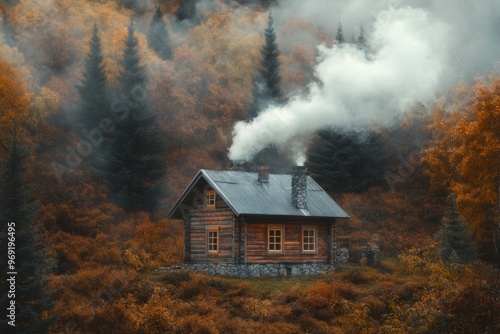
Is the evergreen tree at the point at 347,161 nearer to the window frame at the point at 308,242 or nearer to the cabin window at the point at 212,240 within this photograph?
the window frame at the point at 308,242

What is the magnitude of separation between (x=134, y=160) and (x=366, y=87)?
17.6m

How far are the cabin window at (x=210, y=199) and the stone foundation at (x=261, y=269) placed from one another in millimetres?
3203

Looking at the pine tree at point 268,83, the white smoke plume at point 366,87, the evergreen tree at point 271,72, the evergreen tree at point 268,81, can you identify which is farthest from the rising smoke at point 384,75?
the evergreen tree at point 271,72

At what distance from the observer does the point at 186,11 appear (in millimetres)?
97188

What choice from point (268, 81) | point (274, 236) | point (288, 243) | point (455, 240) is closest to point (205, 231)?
point (274, 236)

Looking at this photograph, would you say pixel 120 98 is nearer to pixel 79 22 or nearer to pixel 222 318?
pixel 79 22

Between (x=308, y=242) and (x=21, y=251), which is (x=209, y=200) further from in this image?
(x=21, y=251)

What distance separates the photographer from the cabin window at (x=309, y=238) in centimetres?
4044

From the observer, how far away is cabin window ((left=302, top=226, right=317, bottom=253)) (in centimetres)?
4044

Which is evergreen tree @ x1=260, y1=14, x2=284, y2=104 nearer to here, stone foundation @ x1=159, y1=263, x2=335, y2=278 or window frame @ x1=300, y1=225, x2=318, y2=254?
window frame @ x1=300, y1=225, x2=318, y2=254

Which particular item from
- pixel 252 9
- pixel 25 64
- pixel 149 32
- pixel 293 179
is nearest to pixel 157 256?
pixel 293 179

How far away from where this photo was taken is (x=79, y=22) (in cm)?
7419

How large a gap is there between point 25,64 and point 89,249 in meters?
30.9

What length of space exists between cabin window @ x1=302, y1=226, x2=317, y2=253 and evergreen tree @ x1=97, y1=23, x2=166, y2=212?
1462cm
